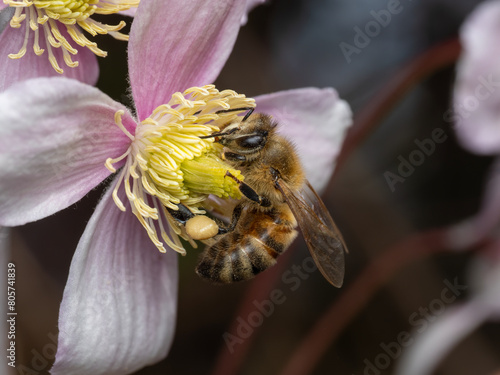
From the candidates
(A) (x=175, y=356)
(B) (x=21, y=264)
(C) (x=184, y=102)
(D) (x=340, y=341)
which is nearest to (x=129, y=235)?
(C) (x=184, y=102)

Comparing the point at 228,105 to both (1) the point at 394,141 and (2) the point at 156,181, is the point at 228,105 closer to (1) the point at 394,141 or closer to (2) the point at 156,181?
(2) the point at 156,181

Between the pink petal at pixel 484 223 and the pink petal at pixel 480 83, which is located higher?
the pink petal at pixel 480 83

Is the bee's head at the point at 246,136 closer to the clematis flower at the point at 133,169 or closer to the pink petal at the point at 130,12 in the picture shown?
the clematis flower at the point at 133,169

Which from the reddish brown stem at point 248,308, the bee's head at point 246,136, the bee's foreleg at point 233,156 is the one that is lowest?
the reddish brown stem at point 248,308

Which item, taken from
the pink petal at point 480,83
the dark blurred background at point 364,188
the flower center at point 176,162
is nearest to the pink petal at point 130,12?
the flower center at point 176,162

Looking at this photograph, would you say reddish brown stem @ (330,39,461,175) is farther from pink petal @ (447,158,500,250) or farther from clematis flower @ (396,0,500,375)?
pink petal @ (447,158,500,250)

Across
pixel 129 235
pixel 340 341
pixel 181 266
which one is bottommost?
pixel 340 341
